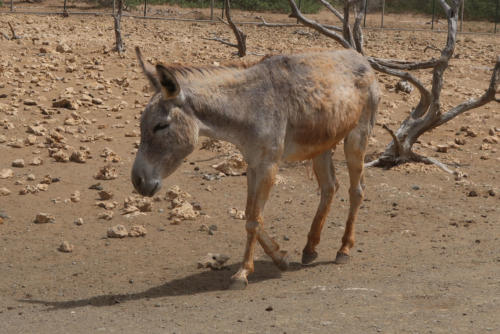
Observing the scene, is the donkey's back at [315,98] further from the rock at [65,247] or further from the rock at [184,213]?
the rock at [65,247]

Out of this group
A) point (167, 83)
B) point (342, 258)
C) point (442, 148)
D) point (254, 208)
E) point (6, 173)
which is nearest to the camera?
point (167, 83)

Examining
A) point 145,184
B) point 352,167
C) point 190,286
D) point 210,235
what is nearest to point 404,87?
point 352,167

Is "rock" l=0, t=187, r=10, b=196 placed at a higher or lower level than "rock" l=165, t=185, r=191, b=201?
lower

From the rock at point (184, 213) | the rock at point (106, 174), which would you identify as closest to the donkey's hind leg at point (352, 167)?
the rock at point (184, 213)

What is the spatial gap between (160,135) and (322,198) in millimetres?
2053

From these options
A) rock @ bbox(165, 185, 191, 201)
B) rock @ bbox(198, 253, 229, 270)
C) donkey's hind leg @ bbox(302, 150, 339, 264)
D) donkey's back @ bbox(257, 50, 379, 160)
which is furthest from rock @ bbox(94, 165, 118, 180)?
donkey's back @ bbox(257, 50, 379, 160)

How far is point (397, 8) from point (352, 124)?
94.0 feet

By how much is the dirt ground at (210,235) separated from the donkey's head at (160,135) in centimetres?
95

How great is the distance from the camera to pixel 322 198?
718 centimetres

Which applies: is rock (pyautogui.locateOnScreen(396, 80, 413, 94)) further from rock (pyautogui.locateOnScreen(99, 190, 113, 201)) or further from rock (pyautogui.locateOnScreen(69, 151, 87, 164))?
rock (pyautogui.locateOnScreen(99, 190, 113, 201))

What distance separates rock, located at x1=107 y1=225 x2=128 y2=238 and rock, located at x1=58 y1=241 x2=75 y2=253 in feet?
1.47

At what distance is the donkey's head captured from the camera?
5691 millimetres

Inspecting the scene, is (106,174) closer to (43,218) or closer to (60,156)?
(60,156)

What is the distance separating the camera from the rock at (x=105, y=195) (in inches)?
336
